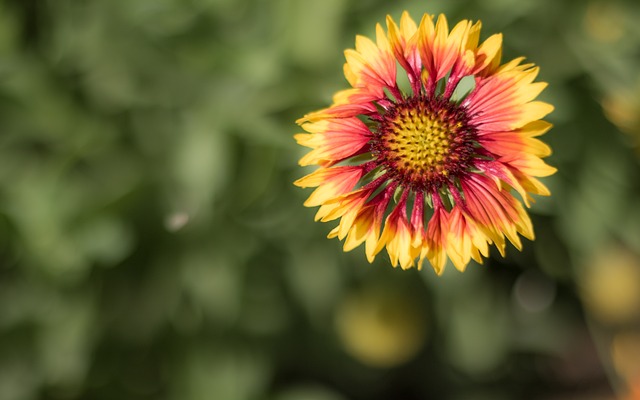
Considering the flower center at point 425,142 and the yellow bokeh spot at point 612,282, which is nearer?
the flower center at point 425,142

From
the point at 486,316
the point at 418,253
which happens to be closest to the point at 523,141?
the point at 418,253

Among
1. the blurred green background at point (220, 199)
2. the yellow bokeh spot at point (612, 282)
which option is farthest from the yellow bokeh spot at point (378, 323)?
the yellow bokeh spot at point (612, 282)

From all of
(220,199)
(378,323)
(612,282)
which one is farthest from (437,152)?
(612,282)

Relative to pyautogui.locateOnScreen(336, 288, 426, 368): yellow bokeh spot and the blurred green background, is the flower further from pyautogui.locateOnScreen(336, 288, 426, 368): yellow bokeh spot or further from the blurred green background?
pyautogui.locateOnScreen(336, 288, 426, 368): yellow bokeh spot

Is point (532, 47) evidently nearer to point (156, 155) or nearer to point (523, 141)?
point (523, 141)

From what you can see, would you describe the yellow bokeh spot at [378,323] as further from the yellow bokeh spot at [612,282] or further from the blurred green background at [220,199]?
the yellow bokeh spot at [612,282]

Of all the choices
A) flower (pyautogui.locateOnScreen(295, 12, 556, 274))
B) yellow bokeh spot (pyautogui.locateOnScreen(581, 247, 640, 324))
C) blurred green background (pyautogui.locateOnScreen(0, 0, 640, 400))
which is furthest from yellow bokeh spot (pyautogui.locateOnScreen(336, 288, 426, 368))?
flower (pyautogui.locateOnScreen(295, 12, 556, 274))

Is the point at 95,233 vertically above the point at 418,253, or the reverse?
the point at 95,233
